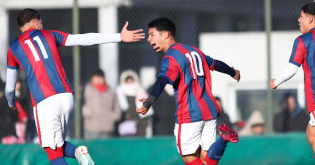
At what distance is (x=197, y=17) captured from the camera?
10.3 m

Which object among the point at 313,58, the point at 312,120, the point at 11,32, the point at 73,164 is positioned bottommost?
the point at 73,164

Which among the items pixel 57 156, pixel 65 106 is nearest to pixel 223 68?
pixel 65 106

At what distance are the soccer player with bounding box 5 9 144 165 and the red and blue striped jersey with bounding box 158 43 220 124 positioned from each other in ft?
1.40

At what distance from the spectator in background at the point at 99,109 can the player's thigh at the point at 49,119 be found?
336cm

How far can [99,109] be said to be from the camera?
28.7 ft

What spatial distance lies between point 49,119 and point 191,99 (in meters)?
1.44

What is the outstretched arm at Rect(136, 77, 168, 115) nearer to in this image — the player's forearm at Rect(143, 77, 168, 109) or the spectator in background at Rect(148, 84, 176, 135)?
the player's forearm at Rect(143, 77, 168, 109)

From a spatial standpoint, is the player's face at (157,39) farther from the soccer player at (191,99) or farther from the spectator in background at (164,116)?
the spectator in background at (164,116)

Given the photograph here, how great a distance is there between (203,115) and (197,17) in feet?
17.0

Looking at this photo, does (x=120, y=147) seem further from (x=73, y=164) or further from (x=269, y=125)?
(x=269, y=125)

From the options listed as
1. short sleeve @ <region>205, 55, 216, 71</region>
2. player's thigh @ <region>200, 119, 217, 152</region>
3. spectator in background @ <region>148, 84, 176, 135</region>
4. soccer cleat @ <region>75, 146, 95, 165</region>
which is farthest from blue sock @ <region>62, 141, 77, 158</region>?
spectator in background @ <region>148, 84, 176, 135</region>

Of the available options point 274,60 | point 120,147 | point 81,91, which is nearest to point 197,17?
point 274,60

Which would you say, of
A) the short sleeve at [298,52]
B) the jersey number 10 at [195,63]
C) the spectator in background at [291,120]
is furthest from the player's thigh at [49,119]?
the spectator in background at [291,120]

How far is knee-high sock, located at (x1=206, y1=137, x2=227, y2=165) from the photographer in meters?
5.28
